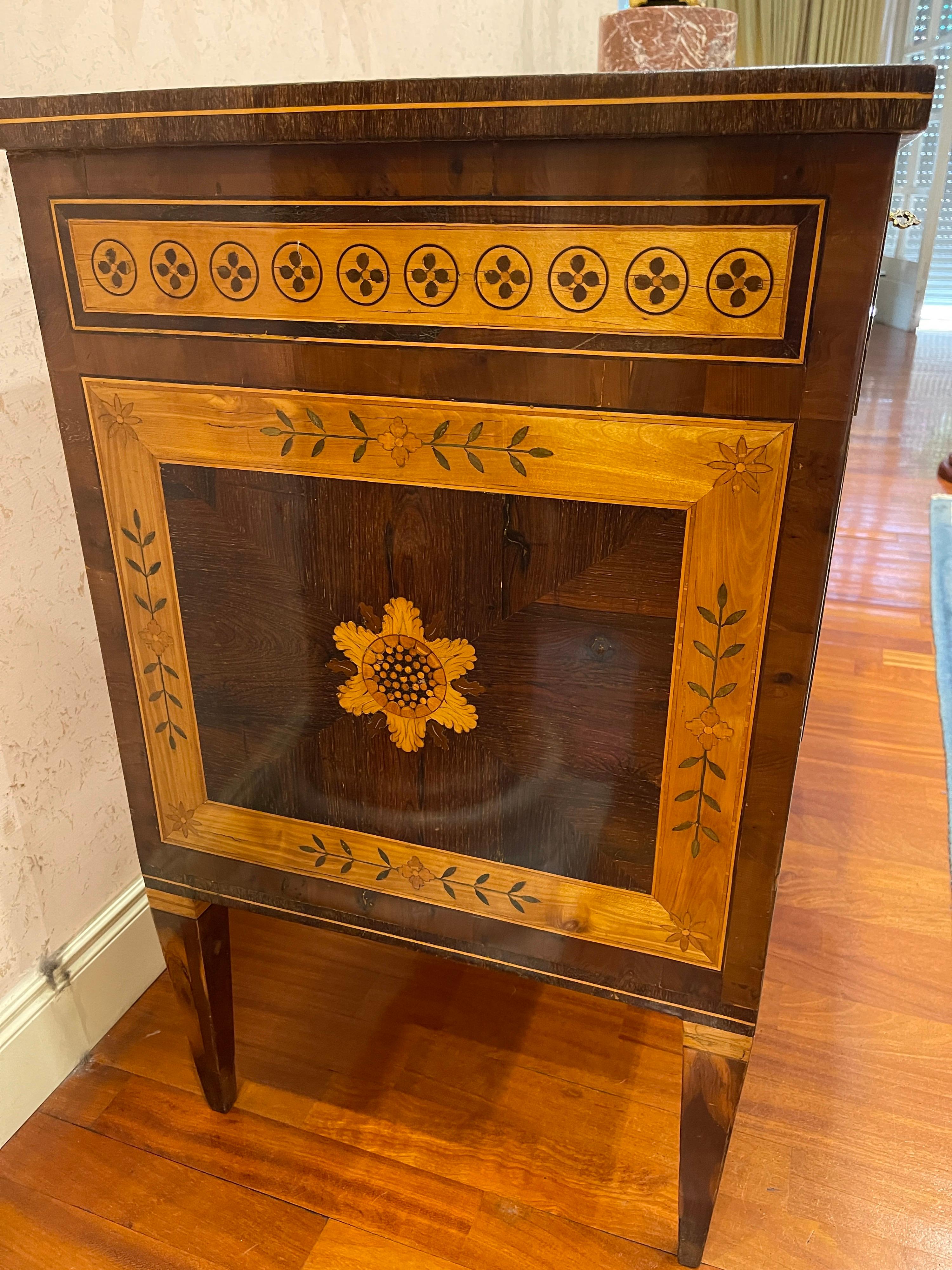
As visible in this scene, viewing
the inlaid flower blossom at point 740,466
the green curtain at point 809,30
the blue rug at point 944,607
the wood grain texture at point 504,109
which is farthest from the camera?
the green curtain at point 809,30

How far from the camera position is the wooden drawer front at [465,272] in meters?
0.57

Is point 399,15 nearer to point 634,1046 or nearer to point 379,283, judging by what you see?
point 379,283

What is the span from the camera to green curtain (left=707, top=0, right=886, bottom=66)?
5.92 meters

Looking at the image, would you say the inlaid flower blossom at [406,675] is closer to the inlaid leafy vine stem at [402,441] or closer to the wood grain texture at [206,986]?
the inlaid leafy vine stem at [402,441]

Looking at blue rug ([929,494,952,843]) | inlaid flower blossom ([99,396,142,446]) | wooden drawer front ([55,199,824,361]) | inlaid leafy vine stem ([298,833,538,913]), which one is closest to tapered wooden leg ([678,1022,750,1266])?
inlaid leafy vine stem ([298,833,538,913])

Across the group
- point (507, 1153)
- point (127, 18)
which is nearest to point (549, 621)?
point (507, 1153)

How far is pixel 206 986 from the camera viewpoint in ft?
3.33

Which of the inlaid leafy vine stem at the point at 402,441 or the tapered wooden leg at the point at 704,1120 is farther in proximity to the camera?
the tapered wooden leg at the point at 704,1120

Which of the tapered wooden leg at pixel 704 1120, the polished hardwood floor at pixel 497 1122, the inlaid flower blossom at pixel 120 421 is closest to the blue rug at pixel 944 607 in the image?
the polished hardwood floor at pixel 497 1122

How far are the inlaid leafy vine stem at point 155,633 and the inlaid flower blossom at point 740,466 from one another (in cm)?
47

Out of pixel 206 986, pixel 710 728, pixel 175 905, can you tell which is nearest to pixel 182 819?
pixel 175 905

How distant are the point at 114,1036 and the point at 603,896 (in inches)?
30.0

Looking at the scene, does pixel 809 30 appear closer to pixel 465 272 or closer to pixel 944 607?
pixel 944 607

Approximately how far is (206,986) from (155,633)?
417 millimetres
